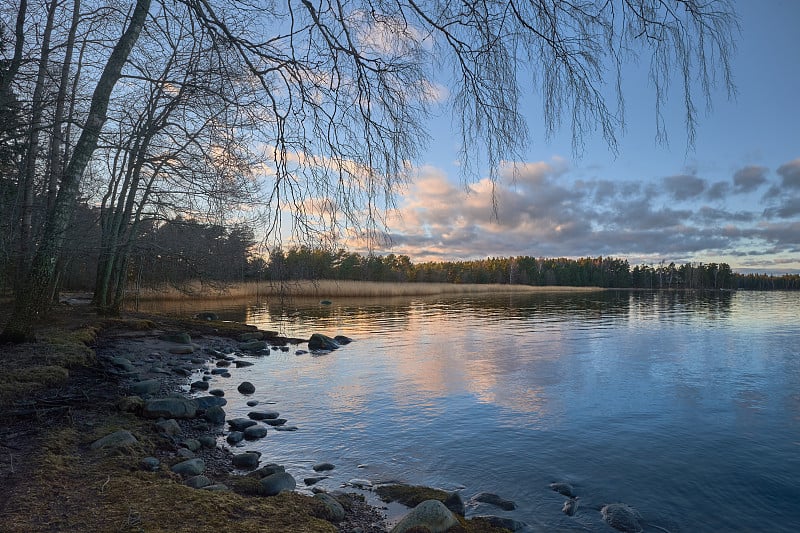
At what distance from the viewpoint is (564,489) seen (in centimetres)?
602

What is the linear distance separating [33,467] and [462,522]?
13.4 feet

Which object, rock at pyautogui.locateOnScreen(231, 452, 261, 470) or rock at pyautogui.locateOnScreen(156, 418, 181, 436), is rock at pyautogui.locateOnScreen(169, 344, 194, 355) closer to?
rock at pyautogui.locateOnScreen(156, 418, 181, 436)

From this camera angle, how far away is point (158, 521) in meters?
3.60

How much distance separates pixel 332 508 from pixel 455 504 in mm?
1464

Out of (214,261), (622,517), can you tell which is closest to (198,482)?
(622,517)

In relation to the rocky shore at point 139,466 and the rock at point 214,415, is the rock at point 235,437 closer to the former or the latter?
the rocky shore at point 139,466

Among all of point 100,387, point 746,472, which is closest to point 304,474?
point 100,387

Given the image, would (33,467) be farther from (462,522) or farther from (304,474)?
(462,522)

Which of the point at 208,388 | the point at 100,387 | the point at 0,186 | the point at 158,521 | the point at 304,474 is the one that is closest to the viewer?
the point at 158,521

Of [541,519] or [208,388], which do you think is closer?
[541,519]

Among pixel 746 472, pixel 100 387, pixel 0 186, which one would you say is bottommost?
pixel 746 472

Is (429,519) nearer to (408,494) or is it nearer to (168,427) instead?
(408,494)

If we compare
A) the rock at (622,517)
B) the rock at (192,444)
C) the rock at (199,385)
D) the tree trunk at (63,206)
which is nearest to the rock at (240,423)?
the rock at (192,444)

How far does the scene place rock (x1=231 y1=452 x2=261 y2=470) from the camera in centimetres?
626
